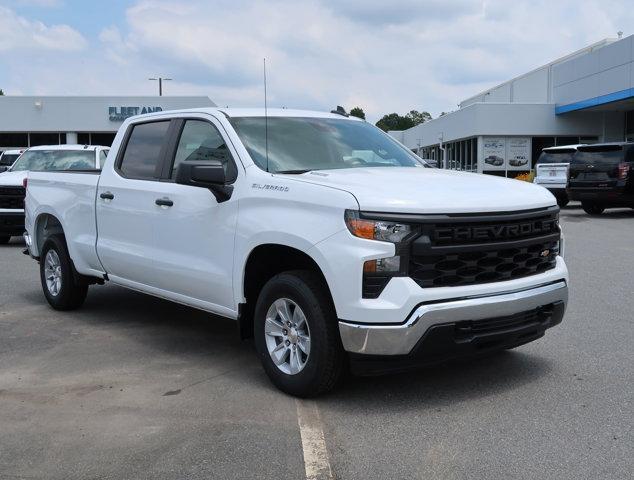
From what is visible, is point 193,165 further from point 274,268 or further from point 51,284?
point 51,284

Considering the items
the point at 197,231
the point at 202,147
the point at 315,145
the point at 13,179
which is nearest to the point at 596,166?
the point at 13,179

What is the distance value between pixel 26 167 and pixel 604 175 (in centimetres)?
1423

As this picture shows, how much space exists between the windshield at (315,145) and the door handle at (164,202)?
82 cm

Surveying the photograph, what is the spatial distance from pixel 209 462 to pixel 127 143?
153 inches

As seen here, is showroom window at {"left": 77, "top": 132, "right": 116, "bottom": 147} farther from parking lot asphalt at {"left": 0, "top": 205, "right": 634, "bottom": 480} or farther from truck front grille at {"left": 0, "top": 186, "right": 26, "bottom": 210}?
parking lot asphalt at {"left": 0, "top": 205, "right": 634, "bottom": 480}

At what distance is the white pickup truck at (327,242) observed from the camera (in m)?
4.32

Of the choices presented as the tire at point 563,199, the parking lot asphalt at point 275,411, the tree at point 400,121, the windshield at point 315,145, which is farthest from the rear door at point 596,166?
the tree at point 400,121

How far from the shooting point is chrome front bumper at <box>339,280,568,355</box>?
4.27 meters

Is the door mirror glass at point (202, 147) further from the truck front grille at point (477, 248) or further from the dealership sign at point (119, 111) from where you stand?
the dealership sign at point (119, 111)

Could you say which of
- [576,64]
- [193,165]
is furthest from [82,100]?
[193,165]

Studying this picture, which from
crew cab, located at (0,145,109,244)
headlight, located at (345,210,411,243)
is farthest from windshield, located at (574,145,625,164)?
headlight, located at (345,210,411,243)

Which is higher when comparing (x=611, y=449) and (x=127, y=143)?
(x=127, y=143)

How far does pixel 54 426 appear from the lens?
438 centimetres

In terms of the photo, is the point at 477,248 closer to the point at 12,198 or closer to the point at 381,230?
the point at 381,230
